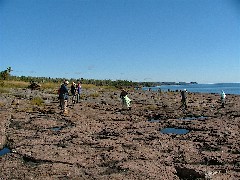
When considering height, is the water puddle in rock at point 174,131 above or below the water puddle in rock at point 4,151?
above

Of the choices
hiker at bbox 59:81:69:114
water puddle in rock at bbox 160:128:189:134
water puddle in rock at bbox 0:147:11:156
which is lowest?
water puddle in rock at bbox 0:147:11:156

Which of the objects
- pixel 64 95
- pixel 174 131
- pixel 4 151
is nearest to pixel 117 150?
pixel 4 151

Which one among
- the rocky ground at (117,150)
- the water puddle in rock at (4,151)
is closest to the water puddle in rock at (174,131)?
the rocky ground at (117,150)

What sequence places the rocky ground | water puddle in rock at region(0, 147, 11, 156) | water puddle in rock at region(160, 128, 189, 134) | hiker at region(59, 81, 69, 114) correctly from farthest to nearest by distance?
hiker at region(59, 81, 69, 114)
water puddle in rock at region(160, 128, 189, 134)
water puddle in rock at region(0, 147, 11, 156)
the rocky ground

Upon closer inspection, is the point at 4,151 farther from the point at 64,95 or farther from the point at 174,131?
the point at 64,95

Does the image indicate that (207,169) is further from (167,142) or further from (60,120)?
(60,120)

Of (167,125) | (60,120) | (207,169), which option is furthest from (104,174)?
(60,120)

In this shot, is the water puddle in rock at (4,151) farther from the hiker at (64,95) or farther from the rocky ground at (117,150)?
the hiker at (64,95)

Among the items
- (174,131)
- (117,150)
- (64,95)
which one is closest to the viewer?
(117,150)

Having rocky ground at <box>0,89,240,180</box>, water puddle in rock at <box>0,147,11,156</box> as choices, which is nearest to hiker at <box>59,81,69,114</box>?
rocky ground at <box>0,89,240,180</box>

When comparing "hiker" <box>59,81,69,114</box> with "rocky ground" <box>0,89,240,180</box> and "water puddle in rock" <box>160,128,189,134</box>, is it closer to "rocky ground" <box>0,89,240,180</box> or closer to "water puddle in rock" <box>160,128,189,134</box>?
"rocky ground" <box>0,89,240,180</box>

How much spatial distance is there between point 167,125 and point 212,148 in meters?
6.87

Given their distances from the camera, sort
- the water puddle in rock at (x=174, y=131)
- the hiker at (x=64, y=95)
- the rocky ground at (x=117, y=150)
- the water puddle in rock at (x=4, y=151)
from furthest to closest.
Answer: the hiker at (x=64, y=95), the water puddle in rock at (x=174, y=131), the water puddle in rock at (x=4, y=151), the rocky ground at (x=117, y=150)

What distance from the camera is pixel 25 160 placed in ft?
39.5
